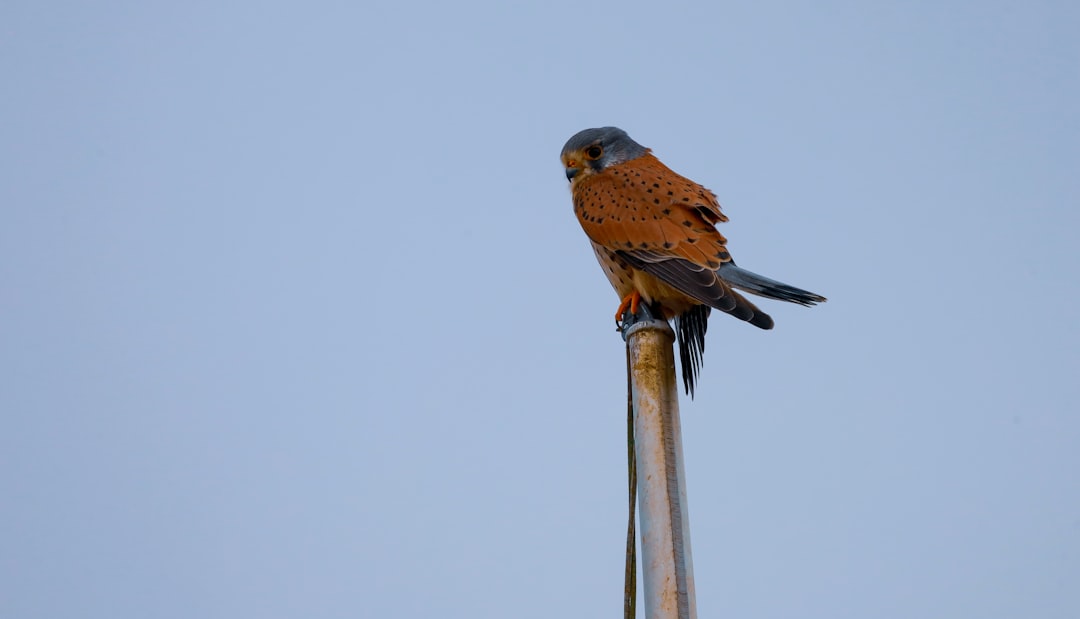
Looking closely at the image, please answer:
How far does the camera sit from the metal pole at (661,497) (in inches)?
86.0

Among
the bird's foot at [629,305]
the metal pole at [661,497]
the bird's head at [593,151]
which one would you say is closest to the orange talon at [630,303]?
the bird's foot at [629,305]

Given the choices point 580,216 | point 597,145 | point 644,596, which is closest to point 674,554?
point 644,596

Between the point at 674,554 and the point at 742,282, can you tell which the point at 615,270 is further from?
the point at 674,554

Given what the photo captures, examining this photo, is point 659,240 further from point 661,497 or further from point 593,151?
point 661,497

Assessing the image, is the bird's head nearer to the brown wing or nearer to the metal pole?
the brown wing

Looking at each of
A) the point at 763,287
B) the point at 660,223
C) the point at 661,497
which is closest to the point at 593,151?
the point at 660,223

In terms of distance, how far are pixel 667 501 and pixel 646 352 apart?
38 centimetres

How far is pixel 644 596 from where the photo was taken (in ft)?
7.23

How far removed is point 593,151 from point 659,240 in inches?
33.7

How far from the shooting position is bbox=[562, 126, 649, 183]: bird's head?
439cm

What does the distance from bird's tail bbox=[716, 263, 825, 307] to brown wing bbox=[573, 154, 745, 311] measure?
50 mm

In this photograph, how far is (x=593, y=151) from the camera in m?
4.40

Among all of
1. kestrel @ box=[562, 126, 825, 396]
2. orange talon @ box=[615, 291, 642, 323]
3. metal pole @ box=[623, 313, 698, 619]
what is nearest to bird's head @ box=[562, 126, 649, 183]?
kestrel @ box=[562, 126, 825, 396]

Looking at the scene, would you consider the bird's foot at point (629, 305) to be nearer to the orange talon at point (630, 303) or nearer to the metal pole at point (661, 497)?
the orange talon at point (630, 303)
